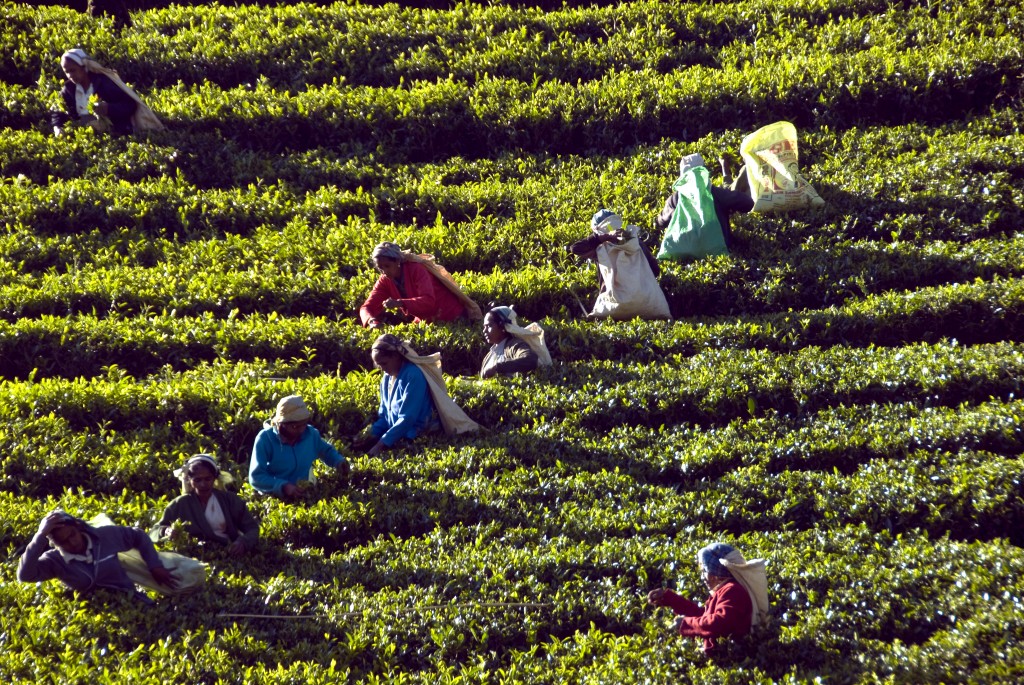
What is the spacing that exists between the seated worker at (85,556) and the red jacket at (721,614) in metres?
3.42

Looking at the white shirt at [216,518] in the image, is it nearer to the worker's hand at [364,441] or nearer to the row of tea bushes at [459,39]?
the worker's hand at [364,441]

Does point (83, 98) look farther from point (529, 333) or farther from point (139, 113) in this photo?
point (529, 333)

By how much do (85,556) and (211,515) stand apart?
963 mm

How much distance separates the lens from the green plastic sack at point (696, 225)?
13734 mm

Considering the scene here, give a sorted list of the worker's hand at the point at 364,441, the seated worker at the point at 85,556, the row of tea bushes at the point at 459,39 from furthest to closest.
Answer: the row of tea bushes at the point at 459,39 < the worker's hand at the point at 364,441 < the seated worker at the point at 85,556

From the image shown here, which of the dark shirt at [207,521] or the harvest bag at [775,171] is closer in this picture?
the dark shirt at [207,521]

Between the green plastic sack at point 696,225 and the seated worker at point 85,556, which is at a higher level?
the green plastic sack at point 696,225

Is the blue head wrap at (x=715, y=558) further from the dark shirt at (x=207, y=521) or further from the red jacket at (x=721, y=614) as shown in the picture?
the dark shirt at (x=207, y=521)

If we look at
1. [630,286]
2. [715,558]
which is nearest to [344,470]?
[715,558]

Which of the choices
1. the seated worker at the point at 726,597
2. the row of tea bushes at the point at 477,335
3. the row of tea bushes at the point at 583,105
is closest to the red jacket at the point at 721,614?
the seated worker at the point at 726,597

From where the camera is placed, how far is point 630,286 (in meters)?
12.9

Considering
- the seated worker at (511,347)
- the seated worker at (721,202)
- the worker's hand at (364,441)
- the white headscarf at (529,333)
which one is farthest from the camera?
the seated worker at (721,202)

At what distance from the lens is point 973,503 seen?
29.7 ft

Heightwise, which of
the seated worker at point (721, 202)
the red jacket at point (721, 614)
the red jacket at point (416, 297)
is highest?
the seated worker at point (721, 202)
